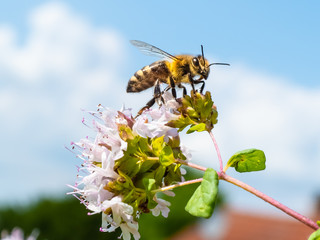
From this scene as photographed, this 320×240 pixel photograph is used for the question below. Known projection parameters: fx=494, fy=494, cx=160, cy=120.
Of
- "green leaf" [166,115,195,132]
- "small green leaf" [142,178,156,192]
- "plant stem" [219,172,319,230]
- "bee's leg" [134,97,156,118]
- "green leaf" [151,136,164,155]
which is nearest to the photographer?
"plant stem" [219,172,319,230]

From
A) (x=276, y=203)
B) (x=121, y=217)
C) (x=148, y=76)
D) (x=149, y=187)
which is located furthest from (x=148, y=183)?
(x=148, y=76)

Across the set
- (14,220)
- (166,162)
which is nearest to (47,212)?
(14,220)

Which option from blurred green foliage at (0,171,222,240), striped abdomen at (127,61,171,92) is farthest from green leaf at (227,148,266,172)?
blurred green foliage at (0,171,222,240)

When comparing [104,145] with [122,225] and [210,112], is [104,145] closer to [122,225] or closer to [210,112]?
[122,225]

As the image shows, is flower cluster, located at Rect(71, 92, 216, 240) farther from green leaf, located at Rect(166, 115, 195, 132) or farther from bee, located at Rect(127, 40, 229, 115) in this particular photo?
bee, located at Rect(127, 40, 229, 115)

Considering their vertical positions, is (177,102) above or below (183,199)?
above

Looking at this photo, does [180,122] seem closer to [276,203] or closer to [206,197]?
[206,197]

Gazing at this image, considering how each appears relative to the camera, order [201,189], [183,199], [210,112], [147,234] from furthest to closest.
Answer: [183,199] → [147,234] → [210,112] → [201,189]

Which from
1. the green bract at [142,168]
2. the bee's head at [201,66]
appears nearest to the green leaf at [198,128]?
the green bract at [142,168]
